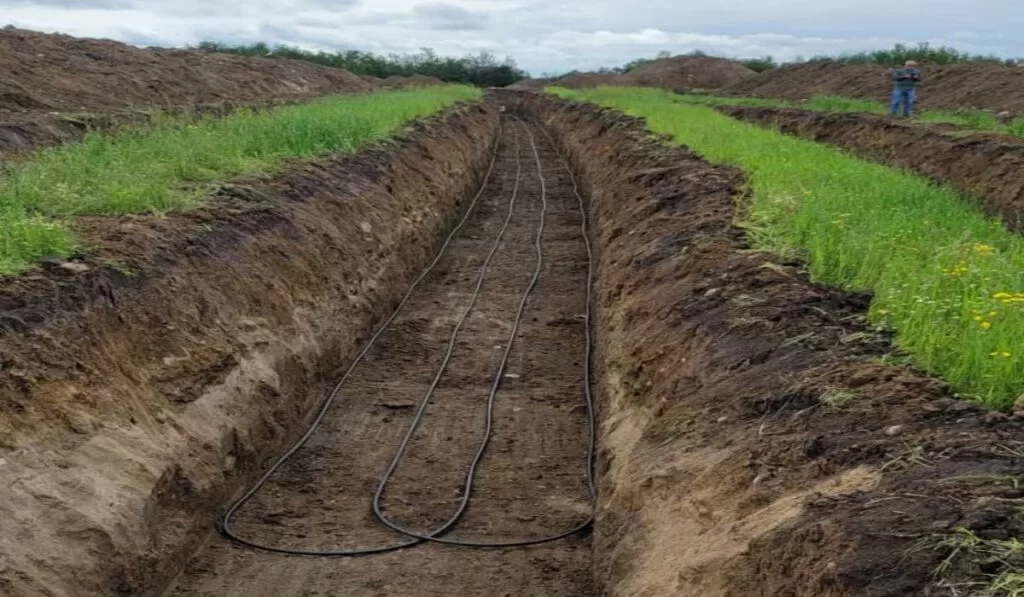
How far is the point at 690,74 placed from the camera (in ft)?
180

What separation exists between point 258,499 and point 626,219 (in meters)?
5.71

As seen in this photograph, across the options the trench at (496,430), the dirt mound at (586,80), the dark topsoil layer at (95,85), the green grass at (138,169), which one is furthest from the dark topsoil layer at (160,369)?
the dirt mound at (586,80)

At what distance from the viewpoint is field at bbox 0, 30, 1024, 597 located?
363 centimetres

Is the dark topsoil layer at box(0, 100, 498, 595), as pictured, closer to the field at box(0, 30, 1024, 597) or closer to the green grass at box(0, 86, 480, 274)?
the field at box(0, 30, 1024, 597)

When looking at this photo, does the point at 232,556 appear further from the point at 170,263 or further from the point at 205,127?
the point at 205,127

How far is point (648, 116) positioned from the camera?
1794cm

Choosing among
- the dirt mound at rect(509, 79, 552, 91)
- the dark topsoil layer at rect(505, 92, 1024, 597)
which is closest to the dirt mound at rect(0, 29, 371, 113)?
the dark topsoil layer at rect(505, 92, 1024, 597)

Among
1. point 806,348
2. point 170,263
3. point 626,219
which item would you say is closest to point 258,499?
point 170,263

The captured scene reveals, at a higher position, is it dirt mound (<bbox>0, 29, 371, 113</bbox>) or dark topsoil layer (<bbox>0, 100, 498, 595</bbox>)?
dirt mound (<bbox>0, 29, 371, 113</bbox>)

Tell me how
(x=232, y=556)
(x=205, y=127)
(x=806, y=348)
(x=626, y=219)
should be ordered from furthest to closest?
(x=205, y=127), (x=626, y=219), (x=232, y=556), (x=806, y=348)

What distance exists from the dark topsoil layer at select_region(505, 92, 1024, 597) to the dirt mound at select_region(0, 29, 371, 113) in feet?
43.0

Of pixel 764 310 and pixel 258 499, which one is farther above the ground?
pixel 764 310

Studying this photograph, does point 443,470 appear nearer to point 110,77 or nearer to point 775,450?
point 775,450

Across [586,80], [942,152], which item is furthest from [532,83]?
[942,152]
